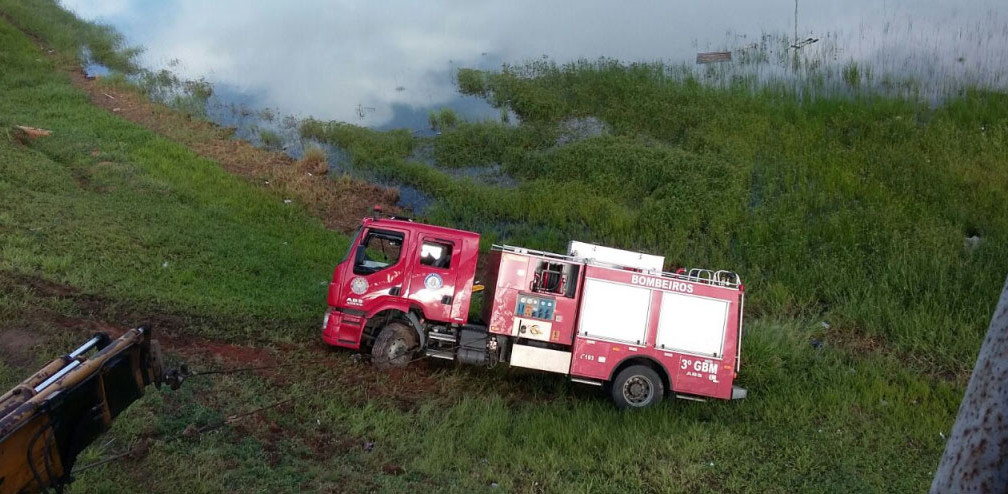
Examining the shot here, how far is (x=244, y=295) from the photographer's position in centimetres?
1416

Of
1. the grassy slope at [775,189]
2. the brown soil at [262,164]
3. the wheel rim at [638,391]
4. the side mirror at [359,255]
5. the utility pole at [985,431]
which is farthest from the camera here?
the brown soil at [262,164]

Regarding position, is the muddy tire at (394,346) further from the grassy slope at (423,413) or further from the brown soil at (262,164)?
the brown soil at (262,164)

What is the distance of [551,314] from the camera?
1123 centimetres

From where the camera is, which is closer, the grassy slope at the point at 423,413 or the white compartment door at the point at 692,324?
the grassy slope at the point at 423,413

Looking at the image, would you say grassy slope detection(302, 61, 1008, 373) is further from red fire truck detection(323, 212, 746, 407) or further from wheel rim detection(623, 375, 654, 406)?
wheel rim detection(623, 375, 654, 406)

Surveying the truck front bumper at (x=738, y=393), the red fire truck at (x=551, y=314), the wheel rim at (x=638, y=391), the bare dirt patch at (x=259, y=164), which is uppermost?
the bare dirt patch at (x=259, y=164)

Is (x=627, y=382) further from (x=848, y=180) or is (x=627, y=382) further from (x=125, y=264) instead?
(x=848, y=180)

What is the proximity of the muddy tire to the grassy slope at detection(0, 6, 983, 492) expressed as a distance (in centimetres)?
34

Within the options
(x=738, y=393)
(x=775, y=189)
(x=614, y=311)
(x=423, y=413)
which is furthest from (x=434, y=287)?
(x=775, y=189)

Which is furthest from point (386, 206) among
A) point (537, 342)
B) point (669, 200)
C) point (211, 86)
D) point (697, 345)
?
point (211, 86)

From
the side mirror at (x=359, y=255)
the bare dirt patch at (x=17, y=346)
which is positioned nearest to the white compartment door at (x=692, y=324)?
the side mirror at (x=359, y=255)

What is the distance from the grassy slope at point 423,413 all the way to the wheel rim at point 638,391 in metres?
0.44

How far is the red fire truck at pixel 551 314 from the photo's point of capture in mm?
11008

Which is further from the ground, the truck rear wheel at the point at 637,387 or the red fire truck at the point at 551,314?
the red fire truck at the point at 551,314
